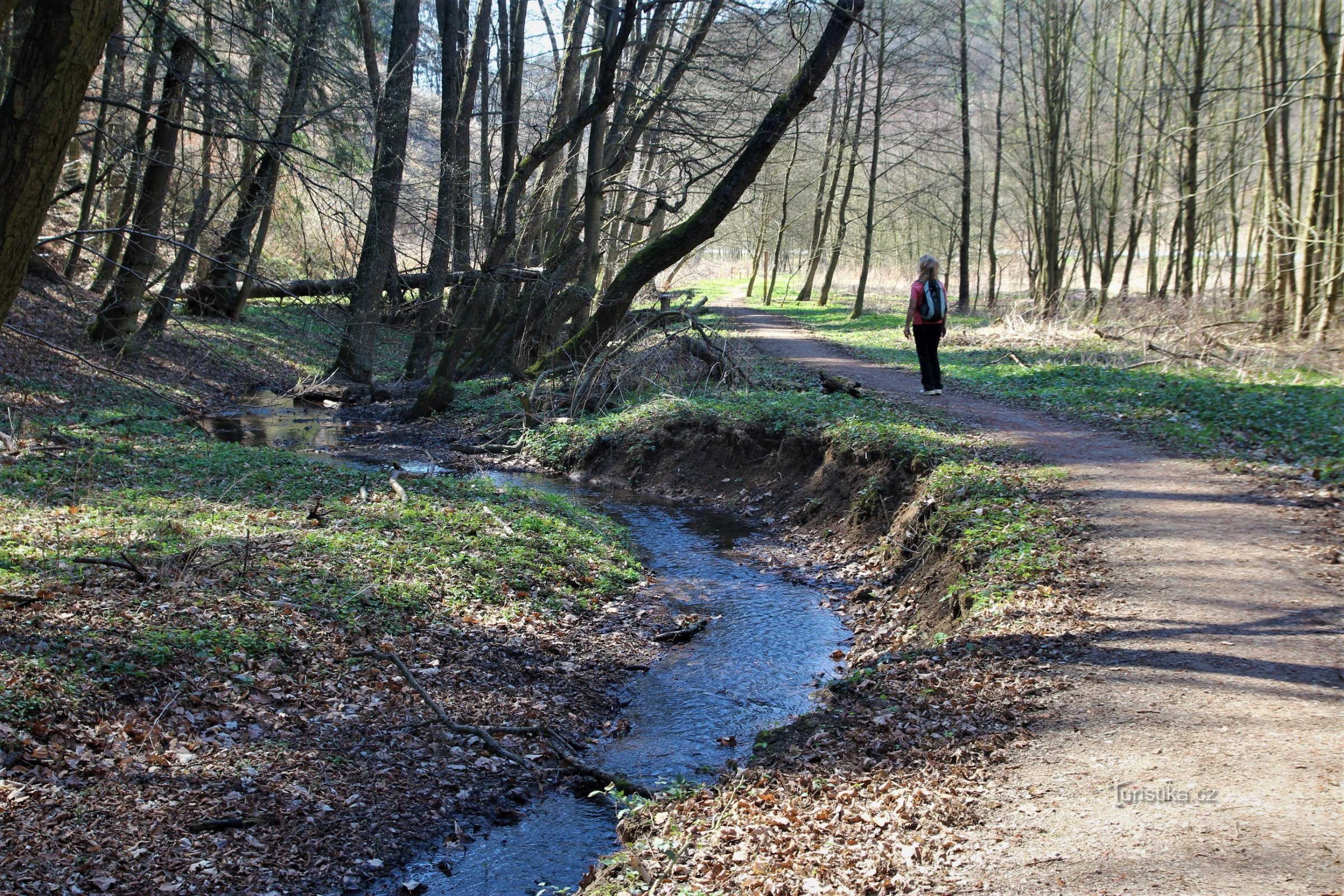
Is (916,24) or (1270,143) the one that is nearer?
(1270,143)

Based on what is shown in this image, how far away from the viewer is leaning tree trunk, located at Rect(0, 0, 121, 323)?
4406 millimetres

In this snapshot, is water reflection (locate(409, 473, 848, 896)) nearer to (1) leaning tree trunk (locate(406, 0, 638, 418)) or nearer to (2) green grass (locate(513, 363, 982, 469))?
(2) green grass (locate(513, 363, 982, 469))

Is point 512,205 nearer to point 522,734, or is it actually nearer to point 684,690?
point 684,690

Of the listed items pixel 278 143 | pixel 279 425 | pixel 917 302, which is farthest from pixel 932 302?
pixel 279 425

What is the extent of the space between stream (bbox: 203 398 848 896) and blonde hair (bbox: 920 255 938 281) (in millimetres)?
4514

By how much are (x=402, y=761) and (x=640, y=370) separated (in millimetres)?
11643

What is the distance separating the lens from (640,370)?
16.6 meters

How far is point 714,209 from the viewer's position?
14.3 meters

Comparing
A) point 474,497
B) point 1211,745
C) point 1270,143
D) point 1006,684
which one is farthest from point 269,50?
point 1270,143

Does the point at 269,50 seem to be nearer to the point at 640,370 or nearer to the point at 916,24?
the point at 640,370

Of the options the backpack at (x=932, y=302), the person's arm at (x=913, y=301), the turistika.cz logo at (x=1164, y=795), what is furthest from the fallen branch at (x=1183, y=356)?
the turistika.cz logo at (x=1164, y=795)

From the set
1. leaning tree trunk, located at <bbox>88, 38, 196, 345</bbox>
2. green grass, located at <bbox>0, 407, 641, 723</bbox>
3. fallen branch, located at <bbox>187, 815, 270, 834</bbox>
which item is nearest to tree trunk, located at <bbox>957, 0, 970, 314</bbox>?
green grass, located at <bbox>0, 407, 641, 723</bbox>

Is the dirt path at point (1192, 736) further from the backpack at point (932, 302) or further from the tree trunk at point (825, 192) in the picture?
the tree trunk at point (825, 192)

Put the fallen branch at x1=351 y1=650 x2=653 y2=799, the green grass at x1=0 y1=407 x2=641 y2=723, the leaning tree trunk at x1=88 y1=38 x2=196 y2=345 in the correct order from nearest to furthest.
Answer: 1. the fallen branch at x1=351 y1=650 x2=653 y2=799
2. the green grass at x1=0 y1=407 x2=641 y2=723
3. the leaning tree trunk at x1=88 y1=38 x2=196 y2=345
